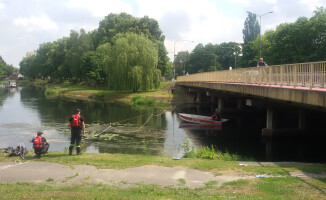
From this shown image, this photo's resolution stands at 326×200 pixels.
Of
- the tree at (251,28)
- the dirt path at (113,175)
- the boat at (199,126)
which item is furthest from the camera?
the tree at (251,28)

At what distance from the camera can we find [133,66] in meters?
58.2

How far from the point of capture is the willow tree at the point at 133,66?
57.8 meters

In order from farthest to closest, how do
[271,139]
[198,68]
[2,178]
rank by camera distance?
[198,68]
[271,139]
[2,178]

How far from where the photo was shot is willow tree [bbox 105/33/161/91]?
5775 cm

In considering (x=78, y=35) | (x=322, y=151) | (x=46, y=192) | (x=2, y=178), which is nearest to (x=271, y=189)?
(x=46, y=192)

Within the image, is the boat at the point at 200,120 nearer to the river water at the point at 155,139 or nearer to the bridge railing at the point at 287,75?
the river water at the point at 155,139

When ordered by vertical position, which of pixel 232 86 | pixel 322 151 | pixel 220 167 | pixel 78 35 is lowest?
pixel 322 151

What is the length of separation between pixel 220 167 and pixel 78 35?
90989 mm

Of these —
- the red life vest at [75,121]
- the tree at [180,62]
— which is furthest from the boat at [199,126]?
the tree at [180,62]

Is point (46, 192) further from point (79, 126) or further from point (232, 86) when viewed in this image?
point (232, 86)

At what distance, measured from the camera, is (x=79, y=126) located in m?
13.5

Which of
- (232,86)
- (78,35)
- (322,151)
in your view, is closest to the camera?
(322,151)

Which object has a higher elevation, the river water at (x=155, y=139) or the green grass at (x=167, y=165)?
the green grass at (x=167, y=165)

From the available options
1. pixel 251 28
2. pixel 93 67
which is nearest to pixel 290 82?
pixel 93 67
